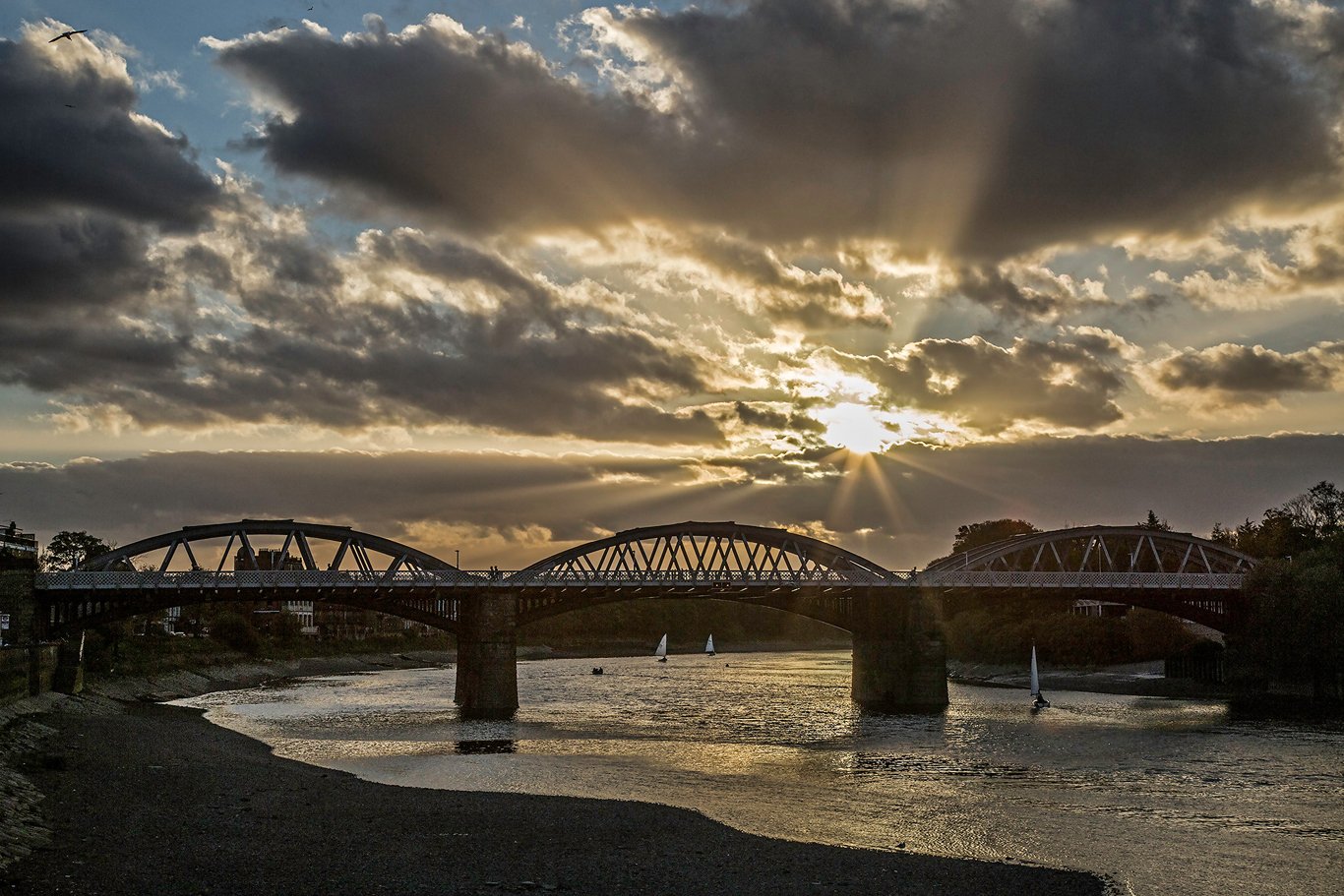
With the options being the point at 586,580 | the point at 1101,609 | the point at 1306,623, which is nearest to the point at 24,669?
the point at 586,580

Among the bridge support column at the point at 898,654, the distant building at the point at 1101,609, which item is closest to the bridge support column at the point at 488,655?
the bridge support column at the point at 898,654

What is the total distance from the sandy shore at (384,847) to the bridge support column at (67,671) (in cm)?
3636

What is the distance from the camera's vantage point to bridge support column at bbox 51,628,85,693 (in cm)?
8138

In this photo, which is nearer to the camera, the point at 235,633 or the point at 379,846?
the point at 379,846

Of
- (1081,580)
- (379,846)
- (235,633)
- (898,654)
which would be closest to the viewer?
(379,846)

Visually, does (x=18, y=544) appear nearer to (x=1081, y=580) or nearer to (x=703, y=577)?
(x=703, y=577)

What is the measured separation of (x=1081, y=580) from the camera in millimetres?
119062

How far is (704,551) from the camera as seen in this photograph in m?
114

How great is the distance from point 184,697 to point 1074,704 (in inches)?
3326

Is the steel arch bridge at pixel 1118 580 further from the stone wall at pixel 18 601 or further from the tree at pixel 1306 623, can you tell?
the stone wall at pixel 18 601

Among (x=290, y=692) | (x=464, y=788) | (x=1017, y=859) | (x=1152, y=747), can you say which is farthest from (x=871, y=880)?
(x=290, y=692)

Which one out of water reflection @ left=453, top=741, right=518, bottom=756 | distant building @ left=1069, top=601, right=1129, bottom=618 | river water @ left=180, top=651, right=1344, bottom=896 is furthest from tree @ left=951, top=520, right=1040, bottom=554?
water reflection @ left=453, top=741, right=518, bottom=756

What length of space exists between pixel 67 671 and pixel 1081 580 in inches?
3739

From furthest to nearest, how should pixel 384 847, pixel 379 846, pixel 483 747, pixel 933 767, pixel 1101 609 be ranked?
pixel 1101 609 < pixel 483 747 < pixel 933 767 < pixel 379 846 < pixel 384 847
